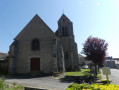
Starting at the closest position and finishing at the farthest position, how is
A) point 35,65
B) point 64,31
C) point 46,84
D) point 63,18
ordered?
point 46,84 → point 35,65 → point 64,31 → point 63,18

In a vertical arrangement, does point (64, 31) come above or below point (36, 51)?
above

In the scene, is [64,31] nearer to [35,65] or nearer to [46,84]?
[35,65]

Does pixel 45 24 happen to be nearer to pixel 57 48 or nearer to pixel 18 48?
pixel 57 48

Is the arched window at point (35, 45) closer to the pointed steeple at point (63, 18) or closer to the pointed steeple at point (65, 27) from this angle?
the pointed steeple at point (65, 27)

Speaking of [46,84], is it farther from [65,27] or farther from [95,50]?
[65,27]

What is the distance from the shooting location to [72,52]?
23.0 metres

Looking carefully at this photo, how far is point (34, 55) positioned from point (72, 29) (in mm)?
12208

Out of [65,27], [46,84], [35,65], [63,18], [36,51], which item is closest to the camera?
[46,84]

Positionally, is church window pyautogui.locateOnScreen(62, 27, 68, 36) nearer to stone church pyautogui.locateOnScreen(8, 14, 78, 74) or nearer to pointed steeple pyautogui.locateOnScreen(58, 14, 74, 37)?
pointed steeple pyautogui.locateOnScreen(58, 14, 74, 37)

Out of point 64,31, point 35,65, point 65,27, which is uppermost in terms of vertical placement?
point 65,27

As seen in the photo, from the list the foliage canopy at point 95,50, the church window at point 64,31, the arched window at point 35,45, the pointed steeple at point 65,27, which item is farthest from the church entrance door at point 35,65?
the church window at point 64,31

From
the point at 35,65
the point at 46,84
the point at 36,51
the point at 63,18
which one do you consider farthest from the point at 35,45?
the point at 63,18

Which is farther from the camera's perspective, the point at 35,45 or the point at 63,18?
the point at 63,18

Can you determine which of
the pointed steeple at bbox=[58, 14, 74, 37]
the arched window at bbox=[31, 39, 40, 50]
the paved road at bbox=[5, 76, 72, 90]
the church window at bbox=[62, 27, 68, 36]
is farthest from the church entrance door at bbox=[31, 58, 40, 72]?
the church window at bbox=[62, 27, 68, 36]
